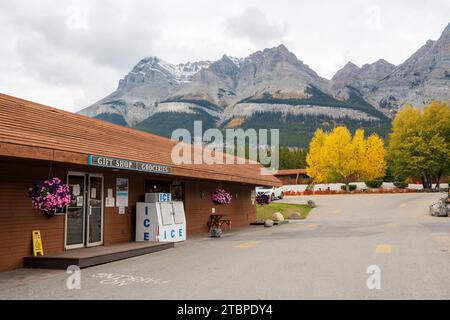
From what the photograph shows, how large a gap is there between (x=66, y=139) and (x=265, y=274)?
19.9 ft

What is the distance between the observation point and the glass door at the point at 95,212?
14062mm

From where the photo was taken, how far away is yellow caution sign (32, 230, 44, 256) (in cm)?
1174

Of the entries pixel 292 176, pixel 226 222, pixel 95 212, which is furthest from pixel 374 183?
pixel 95 212

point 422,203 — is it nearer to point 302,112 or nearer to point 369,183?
point 369,183

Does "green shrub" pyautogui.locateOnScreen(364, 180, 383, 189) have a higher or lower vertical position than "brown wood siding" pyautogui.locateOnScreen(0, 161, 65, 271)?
higher

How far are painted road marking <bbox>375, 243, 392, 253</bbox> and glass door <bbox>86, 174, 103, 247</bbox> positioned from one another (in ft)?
28.0

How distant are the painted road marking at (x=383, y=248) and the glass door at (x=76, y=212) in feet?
29.0

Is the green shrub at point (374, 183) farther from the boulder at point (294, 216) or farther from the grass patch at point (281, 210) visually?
the boulder at point (294, 216)

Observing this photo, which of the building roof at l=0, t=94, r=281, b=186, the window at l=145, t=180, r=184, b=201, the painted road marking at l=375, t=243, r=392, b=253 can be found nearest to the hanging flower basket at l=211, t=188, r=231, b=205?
the window at l=145, t=180, r=184, b=201

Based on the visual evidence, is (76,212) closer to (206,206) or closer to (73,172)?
(73,172)

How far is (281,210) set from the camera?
3644 centimetres

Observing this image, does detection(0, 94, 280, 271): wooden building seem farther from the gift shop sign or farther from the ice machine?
the ice machine

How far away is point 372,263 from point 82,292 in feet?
22.8

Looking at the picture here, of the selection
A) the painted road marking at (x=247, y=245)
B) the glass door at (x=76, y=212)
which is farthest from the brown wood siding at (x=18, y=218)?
the painted road marking at (x=247, y=245)
